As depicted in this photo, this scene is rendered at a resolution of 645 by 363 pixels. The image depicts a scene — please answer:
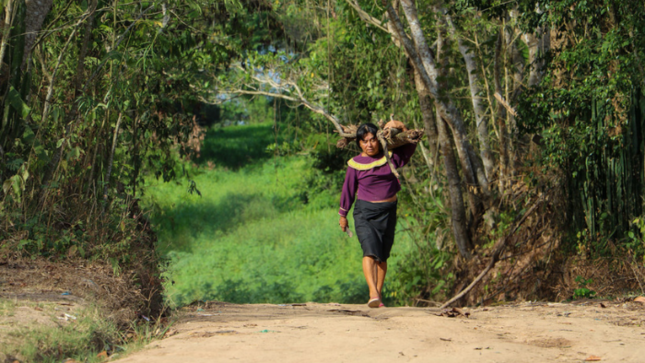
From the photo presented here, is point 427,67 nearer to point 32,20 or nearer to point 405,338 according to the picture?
point 32,20

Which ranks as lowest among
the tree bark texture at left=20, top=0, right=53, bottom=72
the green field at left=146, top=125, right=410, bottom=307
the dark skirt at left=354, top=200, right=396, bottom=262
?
the green field at left=146, top=125, right=410, bottom=307

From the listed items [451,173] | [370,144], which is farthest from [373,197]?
[451,173]

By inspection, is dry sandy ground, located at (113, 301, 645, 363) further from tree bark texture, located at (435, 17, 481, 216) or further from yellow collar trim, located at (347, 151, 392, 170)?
tree bark texture, located at (435, 17, 481, 216)

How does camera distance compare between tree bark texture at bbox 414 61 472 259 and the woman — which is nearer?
the woman

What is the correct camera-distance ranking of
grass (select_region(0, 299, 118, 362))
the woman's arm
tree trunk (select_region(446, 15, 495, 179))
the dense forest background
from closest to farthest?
1. grass (select_region(0, 299, 118, 362))
2. the dense forest background
3. the woman's arm
4. tree trunk (select_region(446, 15, 495, 179))

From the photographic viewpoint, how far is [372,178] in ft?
22.5

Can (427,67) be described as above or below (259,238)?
above

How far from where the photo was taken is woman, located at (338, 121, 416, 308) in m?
6.79

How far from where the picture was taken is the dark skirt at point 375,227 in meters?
6.80

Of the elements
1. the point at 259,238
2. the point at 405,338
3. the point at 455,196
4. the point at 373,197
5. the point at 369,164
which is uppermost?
the point at 369,164

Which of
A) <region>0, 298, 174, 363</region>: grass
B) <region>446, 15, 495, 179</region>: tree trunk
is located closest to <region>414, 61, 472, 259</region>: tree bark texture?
<region>446, 15, 495, 179</region>: tree trunk

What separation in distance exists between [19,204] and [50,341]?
2.24 metres

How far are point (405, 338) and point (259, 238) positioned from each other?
1770 centimetres

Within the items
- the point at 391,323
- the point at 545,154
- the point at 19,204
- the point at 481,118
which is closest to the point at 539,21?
the point at 545,154
